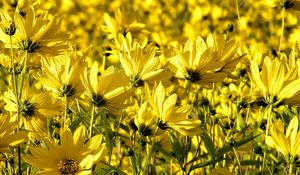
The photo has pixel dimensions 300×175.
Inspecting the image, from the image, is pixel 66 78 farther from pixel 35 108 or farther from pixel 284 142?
pixel 284 142

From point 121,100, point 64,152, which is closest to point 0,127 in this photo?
point 64,152

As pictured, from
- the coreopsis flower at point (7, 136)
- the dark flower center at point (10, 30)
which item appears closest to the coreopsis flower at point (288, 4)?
the dark flower center at point (10, 30)

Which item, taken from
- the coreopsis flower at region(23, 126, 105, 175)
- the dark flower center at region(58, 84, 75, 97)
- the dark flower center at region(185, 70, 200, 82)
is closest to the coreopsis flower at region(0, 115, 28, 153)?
the coreopsis flower at region(23, 126, 105, 175)

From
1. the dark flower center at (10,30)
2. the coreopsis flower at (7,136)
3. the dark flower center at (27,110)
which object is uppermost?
the dark flower center at (10,30)

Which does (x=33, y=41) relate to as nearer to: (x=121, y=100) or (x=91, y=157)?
(x=121, y=100)

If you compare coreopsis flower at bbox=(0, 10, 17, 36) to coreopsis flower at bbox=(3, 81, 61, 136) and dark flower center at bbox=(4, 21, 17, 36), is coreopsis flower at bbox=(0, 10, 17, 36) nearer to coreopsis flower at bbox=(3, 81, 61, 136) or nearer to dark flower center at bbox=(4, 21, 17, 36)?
dark flower center at bbox=(4, 21, 17, 36)

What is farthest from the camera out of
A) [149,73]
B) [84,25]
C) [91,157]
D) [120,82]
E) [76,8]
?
[76,8]

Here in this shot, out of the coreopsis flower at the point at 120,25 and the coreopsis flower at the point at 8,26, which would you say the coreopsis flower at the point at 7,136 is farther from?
the coreopsis flower at the point at 120,25

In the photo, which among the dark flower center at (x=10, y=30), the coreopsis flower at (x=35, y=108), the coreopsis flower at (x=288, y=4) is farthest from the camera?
the coreopsis flower at (x=288, y=4)
